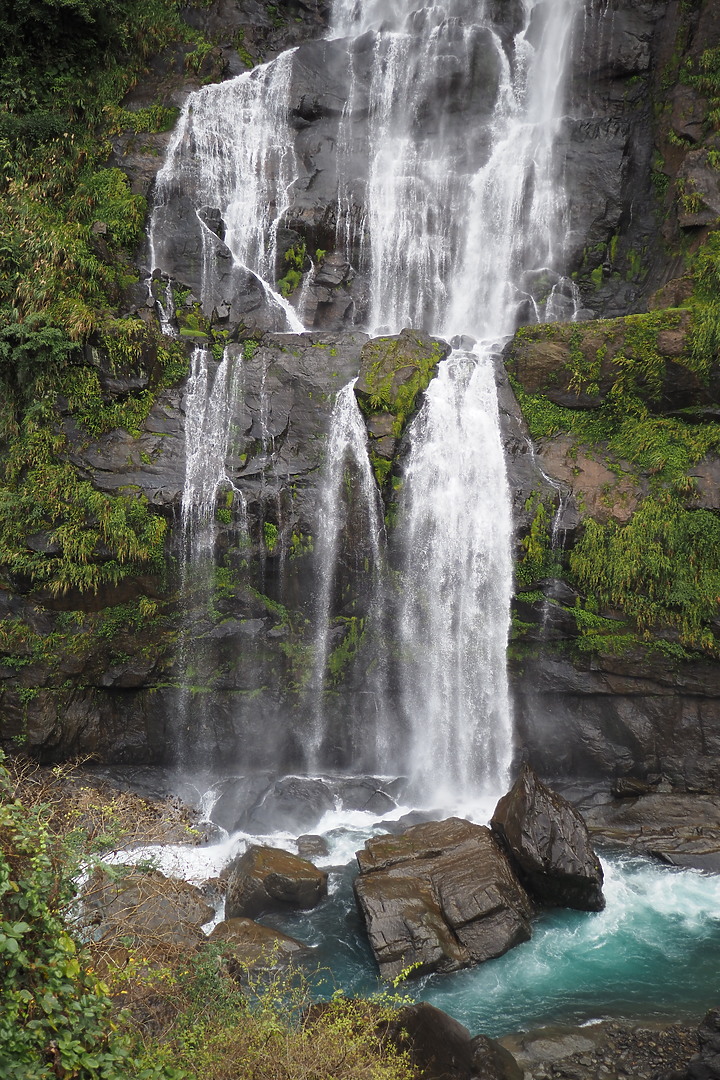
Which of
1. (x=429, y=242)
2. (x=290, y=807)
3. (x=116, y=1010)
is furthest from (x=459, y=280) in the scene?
(x=116, y=1010)

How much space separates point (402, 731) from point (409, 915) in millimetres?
5454

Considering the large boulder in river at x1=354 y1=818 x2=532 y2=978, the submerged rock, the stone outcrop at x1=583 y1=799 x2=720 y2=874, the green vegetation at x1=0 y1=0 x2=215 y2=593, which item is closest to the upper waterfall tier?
the green vegetation at x1=0 y1=0 x2=215 y2=593

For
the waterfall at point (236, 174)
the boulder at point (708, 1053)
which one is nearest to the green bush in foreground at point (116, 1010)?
the boulder at point (708, 1053)

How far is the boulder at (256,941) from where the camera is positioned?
9.28 m

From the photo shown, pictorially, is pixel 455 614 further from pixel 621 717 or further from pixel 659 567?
pixel 659 567

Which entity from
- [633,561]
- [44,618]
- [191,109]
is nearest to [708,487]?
[633,561]

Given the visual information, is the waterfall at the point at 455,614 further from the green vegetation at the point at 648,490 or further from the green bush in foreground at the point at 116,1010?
the green bush in foreground at the point at 116,1010

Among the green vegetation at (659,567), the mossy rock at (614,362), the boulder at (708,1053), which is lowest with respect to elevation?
the boulder at (708,1053)

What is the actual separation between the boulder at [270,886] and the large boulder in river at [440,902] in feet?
3.03

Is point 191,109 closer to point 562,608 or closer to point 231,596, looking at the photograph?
point 231,596

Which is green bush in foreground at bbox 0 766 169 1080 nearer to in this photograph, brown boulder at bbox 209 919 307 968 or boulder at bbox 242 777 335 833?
brown boulder at bbox 209 919 307 968

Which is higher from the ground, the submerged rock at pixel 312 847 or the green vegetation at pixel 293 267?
the green vegetation at pixel 293 267

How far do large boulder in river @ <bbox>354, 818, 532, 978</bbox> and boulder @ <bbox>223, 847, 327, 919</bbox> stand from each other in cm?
92

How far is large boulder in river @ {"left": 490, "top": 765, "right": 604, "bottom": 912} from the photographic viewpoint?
1080 centimetres
